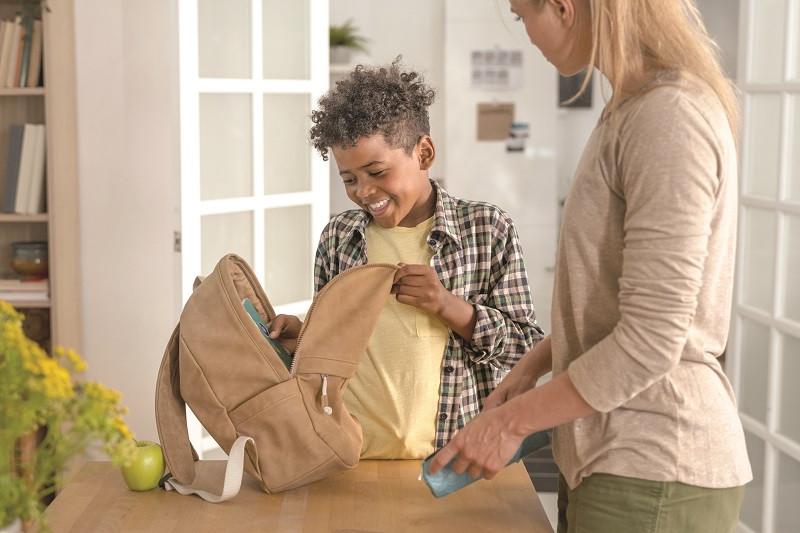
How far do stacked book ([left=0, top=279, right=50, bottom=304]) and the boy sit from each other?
2.15m

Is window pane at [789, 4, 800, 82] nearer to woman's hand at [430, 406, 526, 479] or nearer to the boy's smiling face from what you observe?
the boy's smiling face

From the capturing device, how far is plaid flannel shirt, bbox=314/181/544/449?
163 cm

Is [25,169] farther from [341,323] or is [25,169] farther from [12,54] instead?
[341,323]

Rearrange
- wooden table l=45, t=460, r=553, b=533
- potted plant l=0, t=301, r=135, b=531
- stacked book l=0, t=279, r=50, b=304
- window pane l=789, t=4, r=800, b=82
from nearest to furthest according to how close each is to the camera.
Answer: potted plant l=0, t=301, r=135, b=531 < wooden table l=45, t=460, r=553, b=533 < window pane l=789, t=4, r=800, b=82 < stacked book l=0, t=279, r=50, b=304

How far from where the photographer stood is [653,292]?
40.6 inches

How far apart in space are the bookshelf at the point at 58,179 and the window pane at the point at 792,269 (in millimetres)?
2413

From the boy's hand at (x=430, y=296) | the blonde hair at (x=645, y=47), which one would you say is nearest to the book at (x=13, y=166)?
the boy's hand at (x=430, y=296)

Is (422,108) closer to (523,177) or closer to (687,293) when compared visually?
(687,293)

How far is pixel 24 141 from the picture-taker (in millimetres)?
3449

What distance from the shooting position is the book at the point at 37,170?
136 inches


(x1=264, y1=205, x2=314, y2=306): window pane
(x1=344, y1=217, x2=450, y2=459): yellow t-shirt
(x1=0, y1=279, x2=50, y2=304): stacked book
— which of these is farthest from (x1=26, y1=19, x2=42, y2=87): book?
(x1=344, y1=217, x2=450, y2=459): yellow t-shirt

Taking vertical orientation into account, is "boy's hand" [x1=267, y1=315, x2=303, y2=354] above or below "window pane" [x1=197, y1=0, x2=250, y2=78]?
below

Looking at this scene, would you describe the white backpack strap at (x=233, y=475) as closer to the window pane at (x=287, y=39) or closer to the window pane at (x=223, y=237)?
the window pane at (x=223, y=237)

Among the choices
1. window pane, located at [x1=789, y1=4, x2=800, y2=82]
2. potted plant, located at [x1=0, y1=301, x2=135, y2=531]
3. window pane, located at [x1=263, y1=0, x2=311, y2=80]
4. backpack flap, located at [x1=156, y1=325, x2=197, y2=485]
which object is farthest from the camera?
window pane, located at [x1=263, y1=0, x2=311, y2=80]
